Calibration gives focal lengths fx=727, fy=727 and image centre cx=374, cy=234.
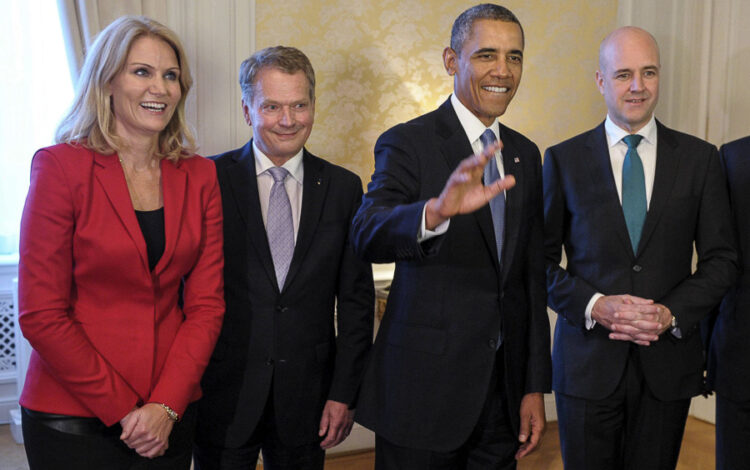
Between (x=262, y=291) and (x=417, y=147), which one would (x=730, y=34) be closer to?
(x=417, y=147)

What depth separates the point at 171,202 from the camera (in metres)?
1.88

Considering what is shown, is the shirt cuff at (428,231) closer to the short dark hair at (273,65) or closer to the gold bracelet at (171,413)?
the gold bracelet at (171,413)

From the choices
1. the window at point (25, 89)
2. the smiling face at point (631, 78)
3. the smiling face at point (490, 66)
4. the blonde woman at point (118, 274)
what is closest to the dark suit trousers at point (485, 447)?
the blonde woman at point (118, 274)

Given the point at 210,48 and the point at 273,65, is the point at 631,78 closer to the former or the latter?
the point at 273,65

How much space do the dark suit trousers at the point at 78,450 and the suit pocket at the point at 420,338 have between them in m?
0.69

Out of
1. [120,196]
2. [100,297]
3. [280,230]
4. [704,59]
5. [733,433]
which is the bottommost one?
[733,433]

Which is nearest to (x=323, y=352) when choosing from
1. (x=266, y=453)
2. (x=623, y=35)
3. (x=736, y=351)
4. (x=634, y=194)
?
(x=266, y=453)

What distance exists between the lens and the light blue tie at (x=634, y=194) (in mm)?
2355

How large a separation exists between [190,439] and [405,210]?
0.85m

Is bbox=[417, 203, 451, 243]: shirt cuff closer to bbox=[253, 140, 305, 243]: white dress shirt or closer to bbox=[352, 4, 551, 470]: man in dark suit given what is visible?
bbox=[352, 4, 551, 470]: man in dark suit

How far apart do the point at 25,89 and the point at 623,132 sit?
3182 mm

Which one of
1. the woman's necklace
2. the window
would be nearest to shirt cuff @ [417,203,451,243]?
the woman's necklace

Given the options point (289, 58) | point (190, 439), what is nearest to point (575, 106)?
point (289, 58)

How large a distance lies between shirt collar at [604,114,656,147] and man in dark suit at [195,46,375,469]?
934 mm
